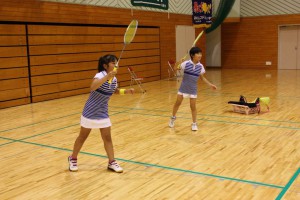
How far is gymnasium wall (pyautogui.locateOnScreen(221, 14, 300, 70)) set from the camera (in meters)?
21.4

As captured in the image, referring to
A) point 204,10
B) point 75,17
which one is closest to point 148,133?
point 75,17

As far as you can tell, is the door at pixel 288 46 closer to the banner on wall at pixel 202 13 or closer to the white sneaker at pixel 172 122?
the banner on wall at pixel 202 13

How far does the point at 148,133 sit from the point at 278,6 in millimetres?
17188

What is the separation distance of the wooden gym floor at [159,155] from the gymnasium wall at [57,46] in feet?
5.93

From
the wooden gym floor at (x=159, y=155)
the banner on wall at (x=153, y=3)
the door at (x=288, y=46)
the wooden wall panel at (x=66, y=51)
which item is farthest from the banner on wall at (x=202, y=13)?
the wooden gym floor at (x=159, y=155)

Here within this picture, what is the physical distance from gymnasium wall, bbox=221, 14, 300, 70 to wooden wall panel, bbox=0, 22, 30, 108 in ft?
49.9

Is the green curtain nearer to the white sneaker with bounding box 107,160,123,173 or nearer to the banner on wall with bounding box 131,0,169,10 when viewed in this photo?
the banner on wall with bounding box 131,0,169,10

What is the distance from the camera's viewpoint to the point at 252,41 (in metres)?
22.3

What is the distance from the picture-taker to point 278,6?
69.1 feet

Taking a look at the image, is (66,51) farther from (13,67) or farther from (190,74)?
(190,74)

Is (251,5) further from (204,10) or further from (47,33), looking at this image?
(47,33)

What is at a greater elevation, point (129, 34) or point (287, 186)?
point (129, 34)

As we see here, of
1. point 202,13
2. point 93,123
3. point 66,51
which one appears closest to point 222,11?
point 202,13

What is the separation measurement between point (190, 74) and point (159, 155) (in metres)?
2.00
